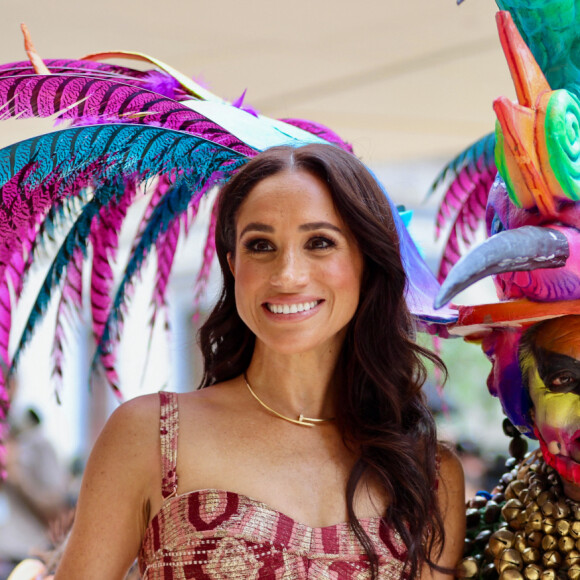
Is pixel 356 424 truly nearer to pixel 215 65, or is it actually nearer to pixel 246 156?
pixel 246 156

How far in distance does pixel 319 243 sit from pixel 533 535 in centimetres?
53

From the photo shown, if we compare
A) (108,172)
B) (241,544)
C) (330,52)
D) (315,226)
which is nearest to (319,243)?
(315,226)

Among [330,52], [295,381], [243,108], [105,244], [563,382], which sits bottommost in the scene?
[563,382]

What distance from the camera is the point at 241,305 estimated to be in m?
1.38

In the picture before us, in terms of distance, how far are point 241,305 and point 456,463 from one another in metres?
0.45

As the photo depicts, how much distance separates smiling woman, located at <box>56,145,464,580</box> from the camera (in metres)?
1.32

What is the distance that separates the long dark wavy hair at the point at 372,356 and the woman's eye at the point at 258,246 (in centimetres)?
9

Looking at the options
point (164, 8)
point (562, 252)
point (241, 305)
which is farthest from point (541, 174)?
point (164, 8)

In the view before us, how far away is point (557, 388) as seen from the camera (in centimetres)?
119

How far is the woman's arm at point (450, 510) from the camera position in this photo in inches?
55.8

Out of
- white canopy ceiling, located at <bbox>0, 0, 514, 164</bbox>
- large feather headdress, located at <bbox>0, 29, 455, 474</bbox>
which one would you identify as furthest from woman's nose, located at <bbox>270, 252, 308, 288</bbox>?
white canopy ceiling, located at <bbox>0, 0, 514, 164</bbox>

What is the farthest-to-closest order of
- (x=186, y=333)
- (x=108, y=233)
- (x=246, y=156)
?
(x=186, y=333) < (x=108, y=233) < (x=246, y=156)

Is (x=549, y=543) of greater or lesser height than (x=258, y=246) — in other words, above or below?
below

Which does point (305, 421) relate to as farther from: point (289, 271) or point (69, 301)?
point (69, 301)
